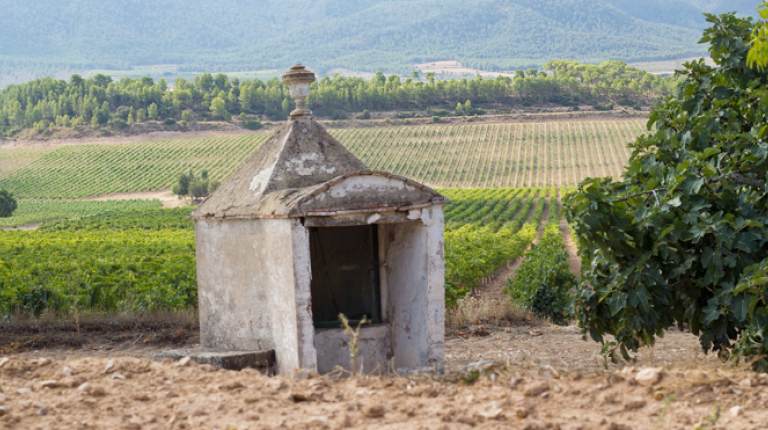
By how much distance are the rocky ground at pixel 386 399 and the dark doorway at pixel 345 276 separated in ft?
9.32

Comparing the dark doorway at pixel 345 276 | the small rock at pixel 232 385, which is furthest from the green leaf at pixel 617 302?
the small rock at pixel 232 385

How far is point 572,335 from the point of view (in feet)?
39.1

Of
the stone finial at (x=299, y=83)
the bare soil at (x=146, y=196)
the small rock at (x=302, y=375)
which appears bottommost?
the bare soil at (x=146, y=196)

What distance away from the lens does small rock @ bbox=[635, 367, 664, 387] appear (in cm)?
446

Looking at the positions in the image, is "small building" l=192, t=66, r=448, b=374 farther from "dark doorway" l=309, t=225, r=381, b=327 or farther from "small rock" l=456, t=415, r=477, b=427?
"small rock" l=456, t=415, r=477, b=427

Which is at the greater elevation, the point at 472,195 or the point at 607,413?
the point at 607,413

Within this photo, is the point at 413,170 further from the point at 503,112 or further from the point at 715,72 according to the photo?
the point at 715,72

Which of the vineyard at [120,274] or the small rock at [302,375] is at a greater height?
the small rock at [302,375]

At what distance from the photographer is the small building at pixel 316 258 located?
682 centimetres

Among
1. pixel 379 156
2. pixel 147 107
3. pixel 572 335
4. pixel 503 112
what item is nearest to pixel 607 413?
pixel 572 335

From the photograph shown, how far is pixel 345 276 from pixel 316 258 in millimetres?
381

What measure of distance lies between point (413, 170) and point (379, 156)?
8.83 meters

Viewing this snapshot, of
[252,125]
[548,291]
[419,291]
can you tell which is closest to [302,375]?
[419,291]

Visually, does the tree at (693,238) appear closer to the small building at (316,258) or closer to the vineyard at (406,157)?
the small building at (316,258)
